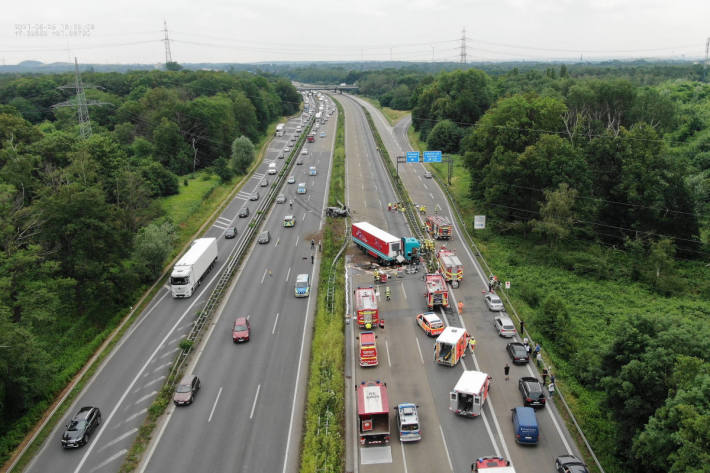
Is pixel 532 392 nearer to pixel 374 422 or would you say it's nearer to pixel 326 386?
pixel 374 422

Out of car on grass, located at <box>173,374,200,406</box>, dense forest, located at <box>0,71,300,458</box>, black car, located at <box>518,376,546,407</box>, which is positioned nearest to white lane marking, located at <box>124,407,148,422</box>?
car on grass, located at <box>173,374,200,406</box>

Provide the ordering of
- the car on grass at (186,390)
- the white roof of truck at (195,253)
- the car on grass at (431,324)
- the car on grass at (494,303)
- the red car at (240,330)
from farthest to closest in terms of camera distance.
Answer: the white roof of truck at (195,253) → the car on grass at (494,303) → the car on grass at (431,324) → the red car at (240,330) → the car on grass at (186,390)

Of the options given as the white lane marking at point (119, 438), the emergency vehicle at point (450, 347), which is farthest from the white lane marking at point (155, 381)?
the emergency vehicle at point (450, 347)

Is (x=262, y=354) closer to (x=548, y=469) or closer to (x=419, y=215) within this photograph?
(x=548, y=469)

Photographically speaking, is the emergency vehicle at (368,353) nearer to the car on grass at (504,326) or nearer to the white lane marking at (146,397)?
→ the car on grass at (504,326)

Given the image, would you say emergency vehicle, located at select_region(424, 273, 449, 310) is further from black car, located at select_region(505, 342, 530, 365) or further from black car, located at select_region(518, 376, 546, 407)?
A: black car, located at select_region(518, 376, 546, 407)

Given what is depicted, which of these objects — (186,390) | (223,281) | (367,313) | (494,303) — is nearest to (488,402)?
(367,313)

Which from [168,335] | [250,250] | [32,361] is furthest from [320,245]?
[32,361]
